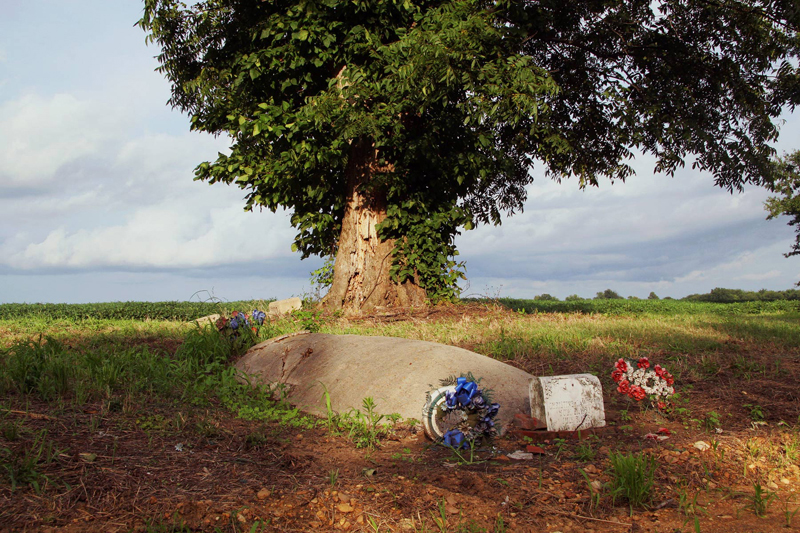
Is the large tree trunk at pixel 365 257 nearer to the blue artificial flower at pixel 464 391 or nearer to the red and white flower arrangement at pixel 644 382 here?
the red and white flower arrangement at pixel 644 382

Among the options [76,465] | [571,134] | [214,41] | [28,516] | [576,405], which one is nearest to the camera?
[28,516]

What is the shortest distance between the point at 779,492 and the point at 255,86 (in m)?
10.1

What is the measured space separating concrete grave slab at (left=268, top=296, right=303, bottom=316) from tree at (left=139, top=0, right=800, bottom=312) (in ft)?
3.66

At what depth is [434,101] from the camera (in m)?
9.00

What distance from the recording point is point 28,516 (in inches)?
109

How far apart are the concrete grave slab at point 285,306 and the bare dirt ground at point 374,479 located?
674cm

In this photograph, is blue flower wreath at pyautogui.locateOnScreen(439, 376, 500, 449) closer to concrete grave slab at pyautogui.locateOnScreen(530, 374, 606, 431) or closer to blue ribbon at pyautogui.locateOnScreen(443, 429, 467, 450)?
blue ribbon at pyautogui.locateOnScreen(443, 429, 467, 450)

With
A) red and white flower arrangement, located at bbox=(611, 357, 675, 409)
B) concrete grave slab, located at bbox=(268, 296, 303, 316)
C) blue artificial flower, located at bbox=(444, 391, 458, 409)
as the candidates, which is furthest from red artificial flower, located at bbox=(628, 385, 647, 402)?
concrete grave slab, located at bbox=(268, 296, 303, 316)

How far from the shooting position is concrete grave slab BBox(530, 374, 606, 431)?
4.23 metres

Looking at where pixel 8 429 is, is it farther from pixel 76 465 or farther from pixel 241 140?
pixel 241 140

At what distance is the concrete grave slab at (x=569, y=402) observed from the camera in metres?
4.23

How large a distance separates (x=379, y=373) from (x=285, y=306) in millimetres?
6937

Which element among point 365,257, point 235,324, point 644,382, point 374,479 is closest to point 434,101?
point 365,257

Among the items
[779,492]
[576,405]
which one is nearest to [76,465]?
[576,405]
